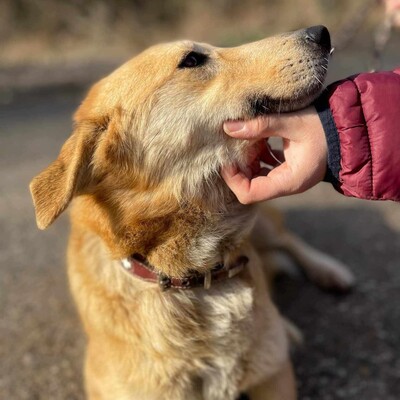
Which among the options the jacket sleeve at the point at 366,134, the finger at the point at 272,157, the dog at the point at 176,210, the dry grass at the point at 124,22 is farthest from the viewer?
the dry grass at the point at 124,22

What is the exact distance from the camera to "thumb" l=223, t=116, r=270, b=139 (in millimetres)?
1992

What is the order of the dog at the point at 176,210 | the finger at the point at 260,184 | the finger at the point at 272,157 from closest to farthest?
1. the finger at the point at 260,184
2. the dog at the point at 176,210
3. the finger at the point at 272,157

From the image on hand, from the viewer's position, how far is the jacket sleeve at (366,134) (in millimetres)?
1872

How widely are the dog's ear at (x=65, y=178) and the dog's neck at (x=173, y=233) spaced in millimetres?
197

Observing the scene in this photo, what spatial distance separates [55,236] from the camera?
4.78m

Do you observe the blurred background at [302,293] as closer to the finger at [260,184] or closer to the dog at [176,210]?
the dog at [176,210]

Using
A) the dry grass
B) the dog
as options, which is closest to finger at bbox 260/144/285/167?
the dog

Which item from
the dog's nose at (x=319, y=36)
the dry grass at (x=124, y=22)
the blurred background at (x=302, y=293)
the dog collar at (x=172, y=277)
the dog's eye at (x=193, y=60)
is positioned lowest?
the dry grass at (x=124, y=22)

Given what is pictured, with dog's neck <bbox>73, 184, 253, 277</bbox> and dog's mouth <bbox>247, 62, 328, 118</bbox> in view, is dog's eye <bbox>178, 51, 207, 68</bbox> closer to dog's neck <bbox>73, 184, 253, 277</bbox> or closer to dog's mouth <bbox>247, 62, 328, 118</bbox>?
dog's mouth <bbox>247, 62, 328, 118</bbox>

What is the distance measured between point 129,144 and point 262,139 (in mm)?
539

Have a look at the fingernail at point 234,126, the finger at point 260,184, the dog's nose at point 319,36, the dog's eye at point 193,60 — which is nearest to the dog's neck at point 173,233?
the finger at point 260,184

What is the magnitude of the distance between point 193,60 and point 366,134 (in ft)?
2.61

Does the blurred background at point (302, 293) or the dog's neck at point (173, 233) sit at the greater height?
the dog's neck at point (173, 233)

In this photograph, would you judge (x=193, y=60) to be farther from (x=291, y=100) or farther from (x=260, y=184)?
(x=260, y=184)
